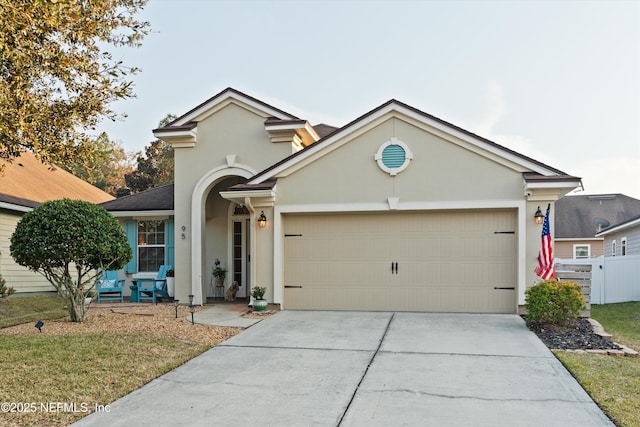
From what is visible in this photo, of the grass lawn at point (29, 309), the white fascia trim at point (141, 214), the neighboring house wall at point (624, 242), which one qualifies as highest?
the white fascia trim at point (141, 214)

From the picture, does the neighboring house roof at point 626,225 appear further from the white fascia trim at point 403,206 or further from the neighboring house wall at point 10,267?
the neighboring house wall at point 10,267

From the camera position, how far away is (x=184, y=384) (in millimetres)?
6102

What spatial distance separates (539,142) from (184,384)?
20.0 meters

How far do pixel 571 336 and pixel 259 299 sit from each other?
6.15 metres

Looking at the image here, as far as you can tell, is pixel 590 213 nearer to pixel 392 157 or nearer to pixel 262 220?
pixel 392 157

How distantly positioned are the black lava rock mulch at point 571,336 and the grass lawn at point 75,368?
5.53 m

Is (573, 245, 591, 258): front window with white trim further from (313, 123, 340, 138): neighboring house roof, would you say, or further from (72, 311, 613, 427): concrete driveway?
(72, 311, 613, 427): concrete driveway

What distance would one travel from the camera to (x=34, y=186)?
60.7ft

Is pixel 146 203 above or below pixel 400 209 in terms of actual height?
above

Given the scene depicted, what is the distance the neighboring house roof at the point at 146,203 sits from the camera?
14.9m

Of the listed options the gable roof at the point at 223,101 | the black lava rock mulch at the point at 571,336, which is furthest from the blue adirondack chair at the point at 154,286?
the black lava rock mulch at the point at 571,336

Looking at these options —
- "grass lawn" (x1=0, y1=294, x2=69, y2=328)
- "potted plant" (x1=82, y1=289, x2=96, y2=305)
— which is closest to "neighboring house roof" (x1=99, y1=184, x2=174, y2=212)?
"potted plant" (x1=82, y1=289, x2=96, y2=305)

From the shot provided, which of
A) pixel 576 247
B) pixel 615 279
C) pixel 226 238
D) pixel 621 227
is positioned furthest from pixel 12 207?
pixel 576 247

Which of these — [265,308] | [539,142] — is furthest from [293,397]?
[539,142]
